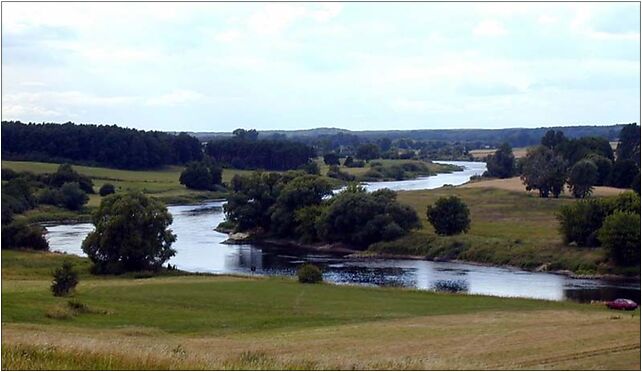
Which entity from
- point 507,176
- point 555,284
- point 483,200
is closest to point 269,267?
point 555,284

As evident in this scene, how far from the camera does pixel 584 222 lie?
67.1 meters

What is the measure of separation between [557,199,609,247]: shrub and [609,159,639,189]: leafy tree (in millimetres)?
37804

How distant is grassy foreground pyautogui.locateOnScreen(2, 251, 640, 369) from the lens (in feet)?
55.7

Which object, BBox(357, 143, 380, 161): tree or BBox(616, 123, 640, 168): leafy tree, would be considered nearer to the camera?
BBox(616, 123, 640, 168): leafy tree

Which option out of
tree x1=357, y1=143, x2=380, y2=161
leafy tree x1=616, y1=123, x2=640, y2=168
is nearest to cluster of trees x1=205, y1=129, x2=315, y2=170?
tree x1=357, y1=143, x2=380, y2=161

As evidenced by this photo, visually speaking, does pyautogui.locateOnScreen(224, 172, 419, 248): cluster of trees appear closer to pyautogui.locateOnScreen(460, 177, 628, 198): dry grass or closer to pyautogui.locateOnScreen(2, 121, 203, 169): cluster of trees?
pyautogui.locateOnScreen(460, 177, 628, 198): dry grass

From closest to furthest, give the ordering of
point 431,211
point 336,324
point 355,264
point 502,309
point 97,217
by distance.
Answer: point 336,324 < point 502,309 < point 97,217 < point 355,264 < point 431,211

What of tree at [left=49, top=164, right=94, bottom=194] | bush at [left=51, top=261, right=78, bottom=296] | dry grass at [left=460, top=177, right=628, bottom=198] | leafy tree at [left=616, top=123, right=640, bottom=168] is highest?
leafy tree at [left=616, top=123, right=640, bottom=168]

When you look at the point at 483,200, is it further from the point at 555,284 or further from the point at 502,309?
the point at 502,309

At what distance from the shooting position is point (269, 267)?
6156cm

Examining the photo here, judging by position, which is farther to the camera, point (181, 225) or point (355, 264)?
point (181, 225)

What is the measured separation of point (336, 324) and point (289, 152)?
127 meters

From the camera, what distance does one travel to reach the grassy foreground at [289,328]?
17.0 meters

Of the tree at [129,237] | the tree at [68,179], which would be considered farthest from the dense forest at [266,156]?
the tree at [129,237]
